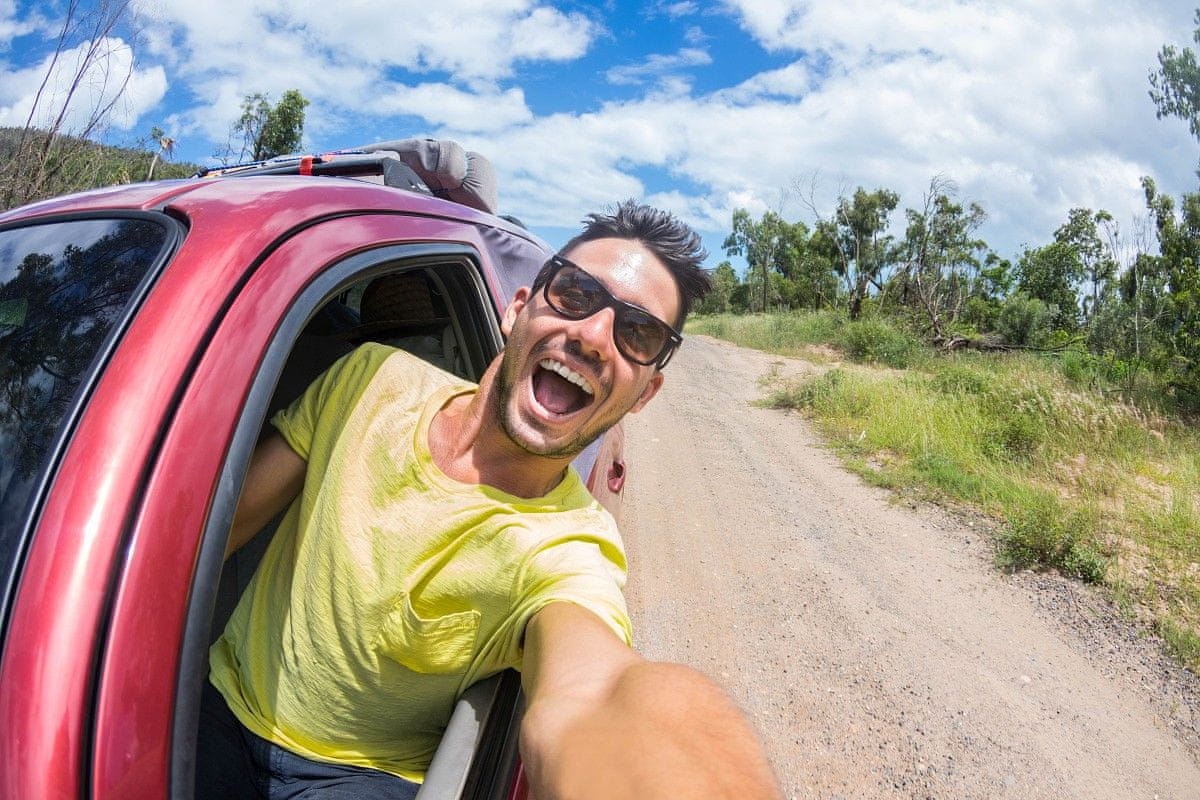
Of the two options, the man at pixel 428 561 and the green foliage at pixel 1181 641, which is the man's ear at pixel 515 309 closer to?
the man at pixel 428 561

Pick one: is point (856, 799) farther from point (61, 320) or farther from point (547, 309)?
point (61, 320)

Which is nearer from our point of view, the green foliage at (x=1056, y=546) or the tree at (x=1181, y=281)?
the green foliage at (x=1056, y=546)

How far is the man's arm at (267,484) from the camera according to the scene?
149 centimetres

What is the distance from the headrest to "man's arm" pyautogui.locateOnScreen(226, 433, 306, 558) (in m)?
2.09

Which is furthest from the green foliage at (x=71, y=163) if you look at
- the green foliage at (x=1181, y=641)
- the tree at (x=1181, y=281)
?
the tree at (x=1181, y=281)

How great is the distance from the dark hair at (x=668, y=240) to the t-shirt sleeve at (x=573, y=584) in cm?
66

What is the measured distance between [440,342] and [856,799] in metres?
2.23

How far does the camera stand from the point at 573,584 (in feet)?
3.96

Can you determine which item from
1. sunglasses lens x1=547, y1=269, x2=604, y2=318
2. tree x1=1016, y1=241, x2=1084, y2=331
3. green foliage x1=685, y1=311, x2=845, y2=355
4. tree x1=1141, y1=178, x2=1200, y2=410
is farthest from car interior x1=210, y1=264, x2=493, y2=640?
tree x1=1016, y1=241, x2=1084, y2=331

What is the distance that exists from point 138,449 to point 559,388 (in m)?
0.91

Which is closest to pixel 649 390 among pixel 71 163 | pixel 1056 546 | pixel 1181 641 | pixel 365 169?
pixel 365 169

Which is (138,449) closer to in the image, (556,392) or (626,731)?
(626,731)

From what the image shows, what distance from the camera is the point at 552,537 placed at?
1295 millimetres

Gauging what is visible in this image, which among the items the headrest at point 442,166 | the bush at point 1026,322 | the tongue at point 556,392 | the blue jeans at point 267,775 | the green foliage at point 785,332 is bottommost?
the blue jeans at point 267,775
